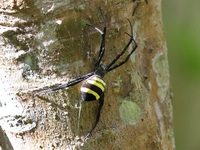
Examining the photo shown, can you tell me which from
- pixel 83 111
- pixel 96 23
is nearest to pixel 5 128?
pixel 83 111

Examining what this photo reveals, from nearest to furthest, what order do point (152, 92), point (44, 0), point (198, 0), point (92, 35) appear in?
point (44, 0)
point (92, 35)
point (152, 92)
point (198, 0)

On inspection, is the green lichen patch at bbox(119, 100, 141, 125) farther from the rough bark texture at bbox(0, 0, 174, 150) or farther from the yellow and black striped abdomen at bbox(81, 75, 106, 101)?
the yellow and black striped abdomen at bbox(81, 75, 106, 101)

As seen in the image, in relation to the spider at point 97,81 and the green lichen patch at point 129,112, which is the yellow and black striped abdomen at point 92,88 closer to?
the spider at point 97,81

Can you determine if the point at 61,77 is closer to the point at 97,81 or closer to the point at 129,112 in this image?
the point at 97,81

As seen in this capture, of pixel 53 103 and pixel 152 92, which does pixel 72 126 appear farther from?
pixel 152 92

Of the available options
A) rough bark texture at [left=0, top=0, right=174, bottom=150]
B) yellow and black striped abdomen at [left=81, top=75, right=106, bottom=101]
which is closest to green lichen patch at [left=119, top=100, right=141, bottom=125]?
rough bark texture at [left=0, top=0, right=174, bottom=150]

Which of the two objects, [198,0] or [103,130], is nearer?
[103,130]

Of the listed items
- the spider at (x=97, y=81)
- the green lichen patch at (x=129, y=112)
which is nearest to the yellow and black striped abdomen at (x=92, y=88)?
the spider at (x=97, y=81)
